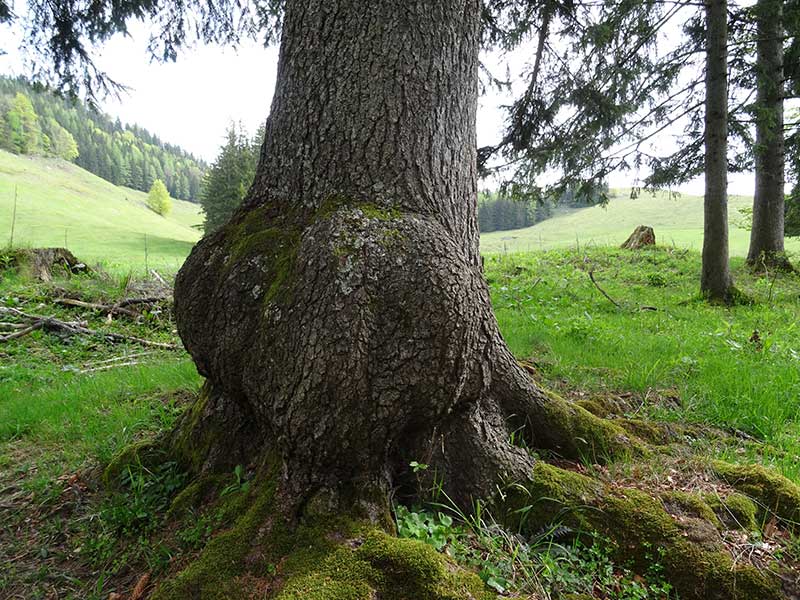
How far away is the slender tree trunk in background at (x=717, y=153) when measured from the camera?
700cm

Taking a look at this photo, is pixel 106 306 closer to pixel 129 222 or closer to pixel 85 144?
pixel 129 222

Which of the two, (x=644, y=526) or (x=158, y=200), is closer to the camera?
(x=644, y=526)

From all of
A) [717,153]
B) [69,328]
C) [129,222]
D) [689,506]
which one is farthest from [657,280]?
[129,222]

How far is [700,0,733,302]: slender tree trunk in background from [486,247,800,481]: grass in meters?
0.45

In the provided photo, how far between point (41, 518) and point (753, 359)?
5.32m

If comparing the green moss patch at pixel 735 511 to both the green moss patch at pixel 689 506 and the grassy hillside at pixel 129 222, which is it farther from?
the grassy hillside at pixel 129 222

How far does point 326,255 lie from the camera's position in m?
1.71

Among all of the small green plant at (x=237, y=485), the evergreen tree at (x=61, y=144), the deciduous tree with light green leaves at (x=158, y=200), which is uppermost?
the evergreen tree at (x=61, y=144)

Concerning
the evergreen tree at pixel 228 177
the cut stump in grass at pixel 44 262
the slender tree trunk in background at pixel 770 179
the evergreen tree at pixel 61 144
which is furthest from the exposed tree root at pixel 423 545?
the evergreen tree at pixel 61 144

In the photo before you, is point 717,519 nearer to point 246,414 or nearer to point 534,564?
point 534,564

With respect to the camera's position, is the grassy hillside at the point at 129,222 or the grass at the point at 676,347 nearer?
the grass at the point at 676,347

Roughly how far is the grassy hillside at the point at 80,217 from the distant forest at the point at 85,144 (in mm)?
4394

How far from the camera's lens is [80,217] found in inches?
1706

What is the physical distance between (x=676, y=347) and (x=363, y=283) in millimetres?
3964
